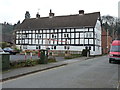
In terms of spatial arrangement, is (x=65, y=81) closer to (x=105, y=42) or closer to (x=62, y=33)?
(x=62, y=33)

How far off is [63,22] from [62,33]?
460 centimetres

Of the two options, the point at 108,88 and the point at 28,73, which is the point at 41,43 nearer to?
the point at 28,73

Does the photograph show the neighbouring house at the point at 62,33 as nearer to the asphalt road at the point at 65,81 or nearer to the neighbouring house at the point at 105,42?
the neighbouring house at the point at 105,42

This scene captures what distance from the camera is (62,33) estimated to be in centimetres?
5681

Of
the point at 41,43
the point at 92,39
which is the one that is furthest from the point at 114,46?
the point at 41,43

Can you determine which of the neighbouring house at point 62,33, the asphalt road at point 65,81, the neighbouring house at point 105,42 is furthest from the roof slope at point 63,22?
the asphalt road at point 65,81

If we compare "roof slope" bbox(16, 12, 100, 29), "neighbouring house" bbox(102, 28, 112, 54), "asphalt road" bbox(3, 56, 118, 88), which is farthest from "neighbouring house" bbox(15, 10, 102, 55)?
"asphalt road" bbox(3, 56, 118, 88)

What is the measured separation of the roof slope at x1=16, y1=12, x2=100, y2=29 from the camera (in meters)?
55.8

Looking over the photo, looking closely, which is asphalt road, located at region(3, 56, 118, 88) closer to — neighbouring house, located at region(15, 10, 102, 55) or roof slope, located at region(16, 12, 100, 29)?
neighbouring house, located at region(15, 10, 102, 55)

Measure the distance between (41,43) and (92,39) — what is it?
16.4 meters

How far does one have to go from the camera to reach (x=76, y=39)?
53.8m

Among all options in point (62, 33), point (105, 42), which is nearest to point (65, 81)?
point (62, 33)

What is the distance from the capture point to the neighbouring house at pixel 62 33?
53.2 metres

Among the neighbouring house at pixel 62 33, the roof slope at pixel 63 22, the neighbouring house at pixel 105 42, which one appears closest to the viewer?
the neighbouring house at pixel 62 33
